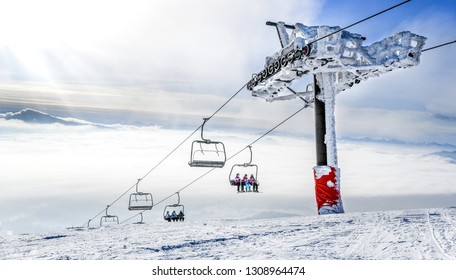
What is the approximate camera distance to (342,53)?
16.7m

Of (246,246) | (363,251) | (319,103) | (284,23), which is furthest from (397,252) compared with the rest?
(284,23)

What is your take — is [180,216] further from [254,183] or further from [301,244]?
[301,244]

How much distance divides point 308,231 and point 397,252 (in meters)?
3.15

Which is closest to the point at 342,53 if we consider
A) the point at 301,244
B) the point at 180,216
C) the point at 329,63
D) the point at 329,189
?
the point at 329,63

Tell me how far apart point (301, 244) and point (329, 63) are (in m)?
10.0

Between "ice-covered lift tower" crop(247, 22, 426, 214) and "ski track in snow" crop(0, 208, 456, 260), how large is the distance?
446cm

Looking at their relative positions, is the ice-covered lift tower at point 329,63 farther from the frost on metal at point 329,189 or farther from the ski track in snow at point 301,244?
the ski track in snow at point 301,244

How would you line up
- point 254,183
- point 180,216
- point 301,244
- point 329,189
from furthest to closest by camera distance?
point 180,216 < point 254,183 < point 329,189 < point 301,244

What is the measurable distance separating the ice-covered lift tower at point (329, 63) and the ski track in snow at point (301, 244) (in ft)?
14.6

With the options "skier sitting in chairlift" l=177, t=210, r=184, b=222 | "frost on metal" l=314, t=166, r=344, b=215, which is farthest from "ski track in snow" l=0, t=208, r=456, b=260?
"skier sitting in chairlift" l=177, t=210, r=184, b=222

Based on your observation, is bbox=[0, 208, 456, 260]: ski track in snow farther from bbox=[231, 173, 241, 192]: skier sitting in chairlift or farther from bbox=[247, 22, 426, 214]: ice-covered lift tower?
bbox=[231, 173, 241, 192]: skier sitting in chairlift

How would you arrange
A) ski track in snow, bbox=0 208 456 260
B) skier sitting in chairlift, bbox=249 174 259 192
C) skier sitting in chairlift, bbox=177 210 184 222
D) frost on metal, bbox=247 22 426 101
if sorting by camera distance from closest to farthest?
1. ski track in snow, bbox=0 208 456 260
2. frost on metal, bbox=247 22 426 101
3. skier sitting in chairlift, bbox=249 174 259 192
4. skier sitting in chairlift, bbox=177 210 184 222

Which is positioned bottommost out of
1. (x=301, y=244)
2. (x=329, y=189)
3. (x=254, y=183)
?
(x=301, y=244)

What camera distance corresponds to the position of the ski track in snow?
25.1 ft
